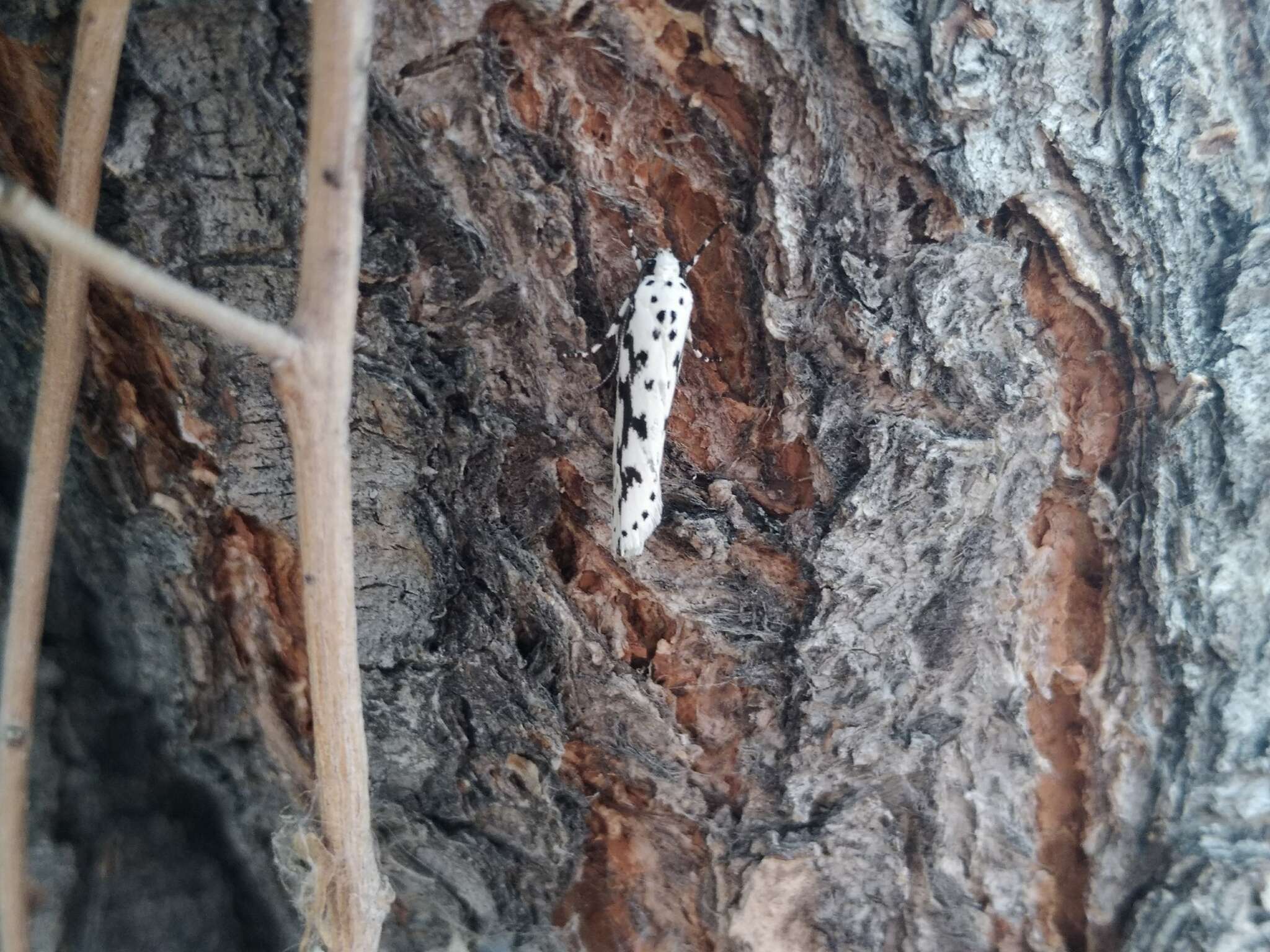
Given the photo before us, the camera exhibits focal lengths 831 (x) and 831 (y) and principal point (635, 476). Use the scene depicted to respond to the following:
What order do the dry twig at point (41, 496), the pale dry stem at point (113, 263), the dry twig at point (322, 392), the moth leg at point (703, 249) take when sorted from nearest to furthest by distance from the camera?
the pale dry stem at point (113, 263) < the dry twig at point (322, 392) < the dry twig at point (41, 496) < the moth leg at point (703, 249)

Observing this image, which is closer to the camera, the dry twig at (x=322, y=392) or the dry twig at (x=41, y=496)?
the dry twig at (x=322, y=392)

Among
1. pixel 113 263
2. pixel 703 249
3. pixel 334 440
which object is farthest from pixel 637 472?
pixel 113 263

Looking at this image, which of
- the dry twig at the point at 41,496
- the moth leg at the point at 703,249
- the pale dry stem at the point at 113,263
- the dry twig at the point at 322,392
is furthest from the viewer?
the moth leg at the point at 703,249

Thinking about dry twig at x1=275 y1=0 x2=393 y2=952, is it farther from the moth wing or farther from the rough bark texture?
the moth wing

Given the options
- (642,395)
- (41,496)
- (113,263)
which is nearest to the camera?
(113,263)

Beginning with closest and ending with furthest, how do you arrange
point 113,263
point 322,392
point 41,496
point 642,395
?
point 113,263 < point 322,392 < point 41,496 < point 642,395

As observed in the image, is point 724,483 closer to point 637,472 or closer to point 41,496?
point 637,472

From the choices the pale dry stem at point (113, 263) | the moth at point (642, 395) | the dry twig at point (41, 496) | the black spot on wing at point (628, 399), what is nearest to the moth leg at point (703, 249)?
the moth at point (642, 395)

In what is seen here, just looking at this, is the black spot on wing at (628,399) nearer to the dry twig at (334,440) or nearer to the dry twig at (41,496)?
the dry twig at (334,440)
